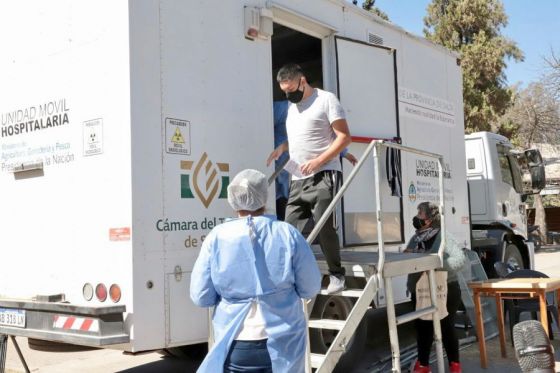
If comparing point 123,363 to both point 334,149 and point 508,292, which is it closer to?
point 334,149

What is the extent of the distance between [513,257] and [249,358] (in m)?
7.21

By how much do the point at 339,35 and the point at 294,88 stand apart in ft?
4.51

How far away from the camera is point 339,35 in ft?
18.5

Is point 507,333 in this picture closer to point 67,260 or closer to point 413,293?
point 413,293

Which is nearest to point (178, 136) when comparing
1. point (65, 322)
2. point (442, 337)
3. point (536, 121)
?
point (65, 322)

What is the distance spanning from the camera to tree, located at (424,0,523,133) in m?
21.8

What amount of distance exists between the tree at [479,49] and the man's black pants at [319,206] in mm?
18062

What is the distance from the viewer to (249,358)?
278 cm

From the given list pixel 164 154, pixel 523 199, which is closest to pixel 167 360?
pixel 164 154

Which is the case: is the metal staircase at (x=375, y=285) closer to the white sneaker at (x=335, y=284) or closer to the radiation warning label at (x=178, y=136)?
the white sneaker at (x=335, y=284)

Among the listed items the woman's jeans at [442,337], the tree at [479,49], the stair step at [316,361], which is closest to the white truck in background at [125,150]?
the woman's jeans at [442,337]

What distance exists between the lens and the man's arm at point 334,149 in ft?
14.3

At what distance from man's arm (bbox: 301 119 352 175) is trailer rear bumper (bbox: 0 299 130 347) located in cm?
156

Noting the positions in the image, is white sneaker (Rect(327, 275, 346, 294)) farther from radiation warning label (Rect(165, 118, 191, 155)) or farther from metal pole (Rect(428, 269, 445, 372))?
radiation warning label (Rect(165, 118, 191, 155))
